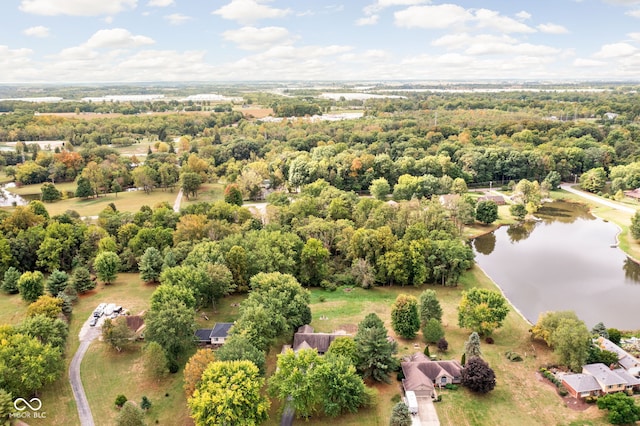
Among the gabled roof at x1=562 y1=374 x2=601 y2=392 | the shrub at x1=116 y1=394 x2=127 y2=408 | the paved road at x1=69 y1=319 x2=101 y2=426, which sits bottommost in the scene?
the paved road at x1=69 y1=319 x2=101 y2=426

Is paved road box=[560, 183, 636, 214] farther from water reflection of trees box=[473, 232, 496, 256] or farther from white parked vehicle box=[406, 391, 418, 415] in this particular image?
white parked vehicle box=[406, 391, 418, 415]

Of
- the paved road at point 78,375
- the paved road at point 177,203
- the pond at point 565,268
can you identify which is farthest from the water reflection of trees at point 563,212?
the paved road at point 78,375

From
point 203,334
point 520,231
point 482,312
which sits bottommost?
point 520,231

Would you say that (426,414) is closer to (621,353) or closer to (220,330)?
(621,353)

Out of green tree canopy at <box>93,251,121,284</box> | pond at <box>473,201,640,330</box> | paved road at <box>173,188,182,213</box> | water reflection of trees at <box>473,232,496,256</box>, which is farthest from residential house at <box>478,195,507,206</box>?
green tree canopy at <box>93,251,121,284</box>

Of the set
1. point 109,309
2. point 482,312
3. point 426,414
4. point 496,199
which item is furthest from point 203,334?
point 496,199

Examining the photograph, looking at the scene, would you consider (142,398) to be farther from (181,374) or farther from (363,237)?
(363,237)
